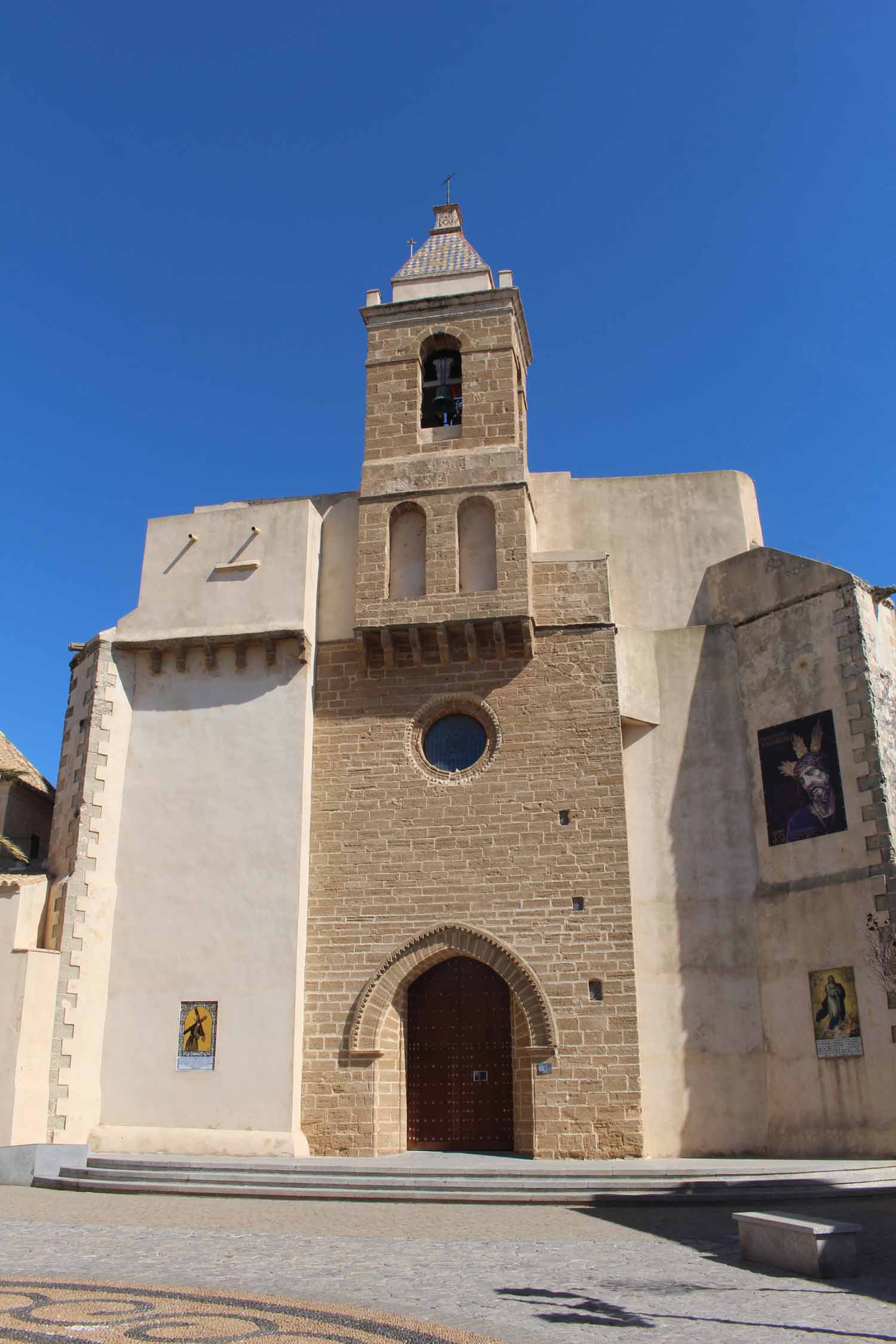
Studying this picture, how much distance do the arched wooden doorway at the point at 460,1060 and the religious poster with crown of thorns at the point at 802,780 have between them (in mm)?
4623

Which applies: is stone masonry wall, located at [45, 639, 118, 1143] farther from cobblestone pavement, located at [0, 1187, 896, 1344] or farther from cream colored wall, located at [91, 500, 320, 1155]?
cobblestone pavement, located at [0, 1187, 896, 1344]

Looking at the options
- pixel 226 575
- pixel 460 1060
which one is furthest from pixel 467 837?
pixel 226 575

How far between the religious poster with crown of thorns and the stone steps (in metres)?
4.46

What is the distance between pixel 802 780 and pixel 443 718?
17.4 ft

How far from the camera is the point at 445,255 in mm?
20203

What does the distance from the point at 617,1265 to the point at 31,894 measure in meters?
10.3

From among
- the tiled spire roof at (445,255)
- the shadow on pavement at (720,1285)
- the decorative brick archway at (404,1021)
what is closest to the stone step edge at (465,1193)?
the shadow on pavement at (720,1285)

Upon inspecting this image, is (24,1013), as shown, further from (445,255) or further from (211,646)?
(445,255)

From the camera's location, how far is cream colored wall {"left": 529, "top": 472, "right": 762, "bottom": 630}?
18.3m

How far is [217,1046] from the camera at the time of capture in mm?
15516

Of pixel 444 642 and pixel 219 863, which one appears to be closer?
pixel 219 863

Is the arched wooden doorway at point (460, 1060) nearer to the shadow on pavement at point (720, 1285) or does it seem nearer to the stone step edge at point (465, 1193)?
the stone step edge at point (465, 1193)

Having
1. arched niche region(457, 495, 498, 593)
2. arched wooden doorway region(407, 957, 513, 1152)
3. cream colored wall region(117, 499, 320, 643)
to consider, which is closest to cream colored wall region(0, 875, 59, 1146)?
cream colored wall region(117, 499, 320, 643)

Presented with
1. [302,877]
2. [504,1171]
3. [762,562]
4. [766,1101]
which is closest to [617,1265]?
[504,1171]
